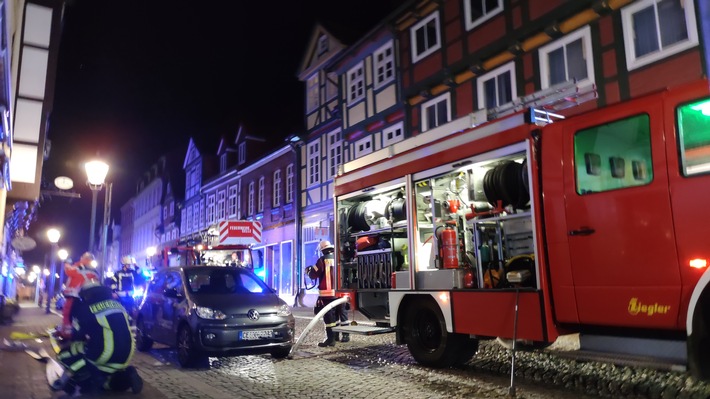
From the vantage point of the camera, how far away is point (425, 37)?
16891 millimetres

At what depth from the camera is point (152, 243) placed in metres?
49.4

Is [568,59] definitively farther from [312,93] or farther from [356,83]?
[312,93]

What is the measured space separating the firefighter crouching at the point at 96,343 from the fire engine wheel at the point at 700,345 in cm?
533

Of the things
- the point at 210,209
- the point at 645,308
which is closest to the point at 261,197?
the point at 210,209

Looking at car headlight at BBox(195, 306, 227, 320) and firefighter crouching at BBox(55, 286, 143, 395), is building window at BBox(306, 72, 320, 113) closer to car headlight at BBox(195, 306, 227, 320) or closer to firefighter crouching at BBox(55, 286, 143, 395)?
car headlight at BBox(195, 306, 227, 320)

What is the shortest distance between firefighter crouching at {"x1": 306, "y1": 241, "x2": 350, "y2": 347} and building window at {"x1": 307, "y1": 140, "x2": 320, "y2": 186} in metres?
12.1

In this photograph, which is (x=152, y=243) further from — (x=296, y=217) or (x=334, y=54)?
(x=334, y=54)

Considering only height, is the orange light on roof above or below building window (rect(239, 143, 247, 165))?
below

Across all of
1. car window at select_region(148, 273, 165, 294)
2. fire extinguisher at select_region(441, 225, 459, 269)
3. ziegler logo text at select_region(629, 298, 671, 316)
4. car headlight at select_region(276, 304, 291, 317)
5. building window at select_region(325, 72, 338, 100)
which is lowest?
car headlight at select_region(276, 304, 291, 317)

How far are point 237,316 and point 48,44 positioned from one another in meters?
9.22

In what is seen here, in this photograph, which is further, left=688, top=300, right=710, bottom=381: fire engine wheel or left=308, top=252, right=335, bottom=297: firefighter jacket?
left=308, top=252, right=335, bottom=297: firefighter jacket

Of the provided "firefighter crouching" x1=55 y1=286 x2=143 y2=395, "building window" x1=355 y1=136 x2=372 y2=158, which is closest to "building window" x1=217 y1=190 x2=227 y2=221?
"building window" x1=355 y1=136 x2=372 y2=158

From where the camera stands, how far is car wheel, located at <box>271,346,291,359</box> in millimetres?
8180

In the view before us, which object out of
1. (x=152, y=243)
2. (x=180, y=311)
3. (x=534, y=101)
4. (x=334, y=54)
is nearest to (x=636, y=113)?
(x=534, y=101)
